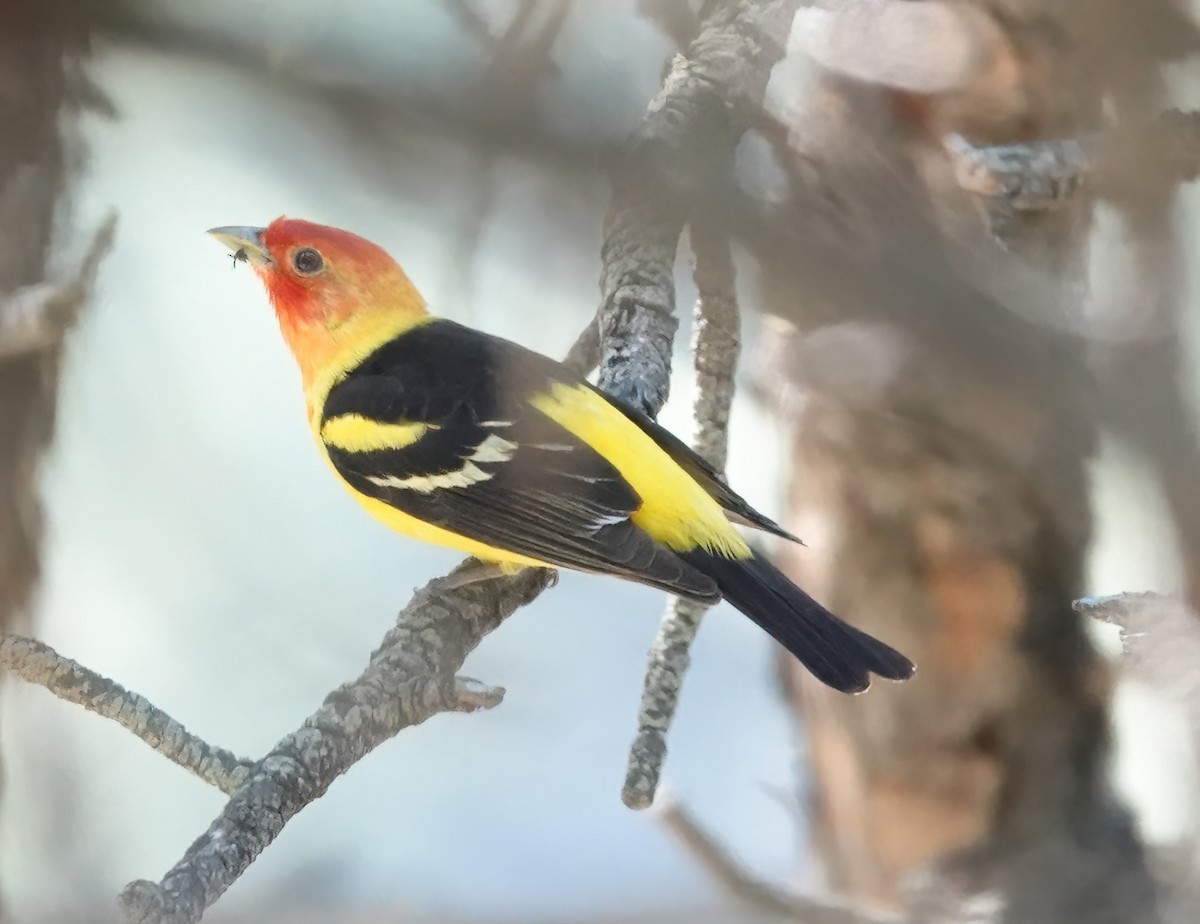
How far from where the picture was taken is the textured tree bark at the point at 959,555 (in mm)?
778

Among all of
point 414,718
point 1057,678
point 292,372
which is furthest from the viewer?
point 1057,678

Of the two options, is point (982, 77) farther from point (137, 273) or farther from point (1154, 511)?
point (137, 273)

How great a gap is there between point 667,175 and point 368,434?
0.30m

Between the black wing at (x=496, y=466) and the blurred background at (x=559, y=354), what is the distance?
49 mm

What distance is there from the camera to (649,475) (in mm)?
770

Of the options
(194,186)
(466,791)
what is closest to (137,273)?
(194,186)

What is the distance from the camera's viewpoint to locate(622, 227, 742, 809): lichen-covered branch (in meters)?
0.84

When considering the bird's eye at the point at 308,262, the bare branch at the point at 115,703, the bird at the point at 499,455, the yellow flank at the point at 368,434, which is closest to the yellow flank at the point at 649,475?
the bird at the point at 499,455

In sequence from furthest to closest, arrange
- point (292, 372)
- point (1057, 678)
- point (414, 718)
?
point (1057, 678) → point (292, 372) → point (414, 718)

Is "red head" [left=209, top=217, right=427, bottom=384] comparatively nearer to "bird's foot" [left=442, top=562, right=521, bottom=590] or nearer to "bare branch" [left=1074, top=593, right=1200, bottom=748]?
"bird's foot" [left=442, top=562, right=521, bottom=590]

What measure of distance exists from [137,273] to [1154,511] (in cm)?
80

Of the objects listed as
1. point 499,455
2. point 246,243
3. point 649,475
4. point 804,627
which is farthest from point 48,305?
point 804,627

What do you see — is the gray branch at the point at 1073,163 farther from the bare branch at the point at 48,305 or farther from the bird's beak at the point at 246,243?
the bare branch at the point at 48,305

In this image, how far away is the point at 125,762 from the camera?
31.9 inches
